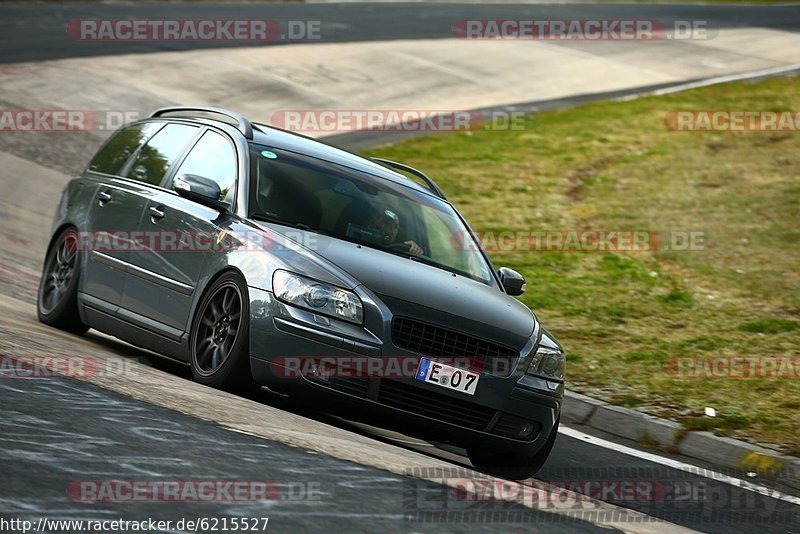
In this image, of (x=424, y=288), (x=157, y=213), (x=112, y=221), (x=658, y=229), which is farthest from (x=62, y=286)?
(x=658, y=229)

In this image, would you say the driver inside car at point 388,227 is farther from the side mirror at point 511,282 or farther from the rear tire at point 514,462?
the rear tire at point 514,462

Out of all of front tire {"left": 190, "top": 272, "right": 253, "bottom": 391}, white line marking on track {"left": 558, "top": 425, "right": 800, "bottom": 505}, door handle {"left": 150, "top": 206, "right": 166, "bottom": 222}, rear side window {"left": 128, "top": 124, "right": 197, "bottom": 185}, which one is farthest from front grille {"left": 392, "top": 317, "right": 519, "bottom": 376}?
rear side window {"left": 128, "top": 124, "right": 197, "bottom": 185}

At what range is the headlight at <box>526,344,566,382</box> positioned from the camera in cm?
748

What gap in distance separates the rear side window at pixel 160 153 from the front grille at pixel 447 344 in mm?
2765

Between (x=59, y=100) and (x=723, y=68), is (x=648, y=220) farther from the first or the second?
(x=723, y=68)

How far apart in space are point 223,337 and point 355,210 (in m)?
1.27

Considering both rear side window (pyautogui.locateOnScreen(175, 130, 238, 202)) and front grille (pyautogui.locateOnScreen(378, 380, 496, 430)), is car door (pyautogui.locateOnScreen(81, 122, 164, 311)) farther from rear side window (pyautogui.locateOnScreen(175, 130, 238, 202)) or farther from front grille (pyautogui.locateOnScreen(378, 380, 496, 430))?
front grille (pyautogui.locateOnScreen(378, 380, 496, 430))

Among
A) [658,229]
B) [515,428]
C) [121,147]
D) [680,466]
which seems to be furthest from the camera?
[658,229]

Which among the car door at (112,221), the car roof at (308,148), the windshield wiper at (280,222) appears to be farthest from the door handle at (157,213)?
the windshield wiper at (280,222)

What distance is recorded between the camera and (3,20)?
2697 cm

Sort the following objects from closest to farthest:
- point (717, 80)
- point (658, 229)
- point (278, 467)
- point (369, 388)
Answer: point (278, 467) → point (369, 388) → point (658, 229) → point (717, 80)

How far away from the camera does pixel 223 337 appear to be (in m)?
7.60

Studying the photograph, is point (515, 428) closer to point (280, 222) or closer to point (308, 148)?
point (280, 222)

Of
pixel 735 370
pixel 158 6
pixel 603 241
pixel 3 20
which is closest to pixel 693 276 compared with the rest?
pixel 603 241
